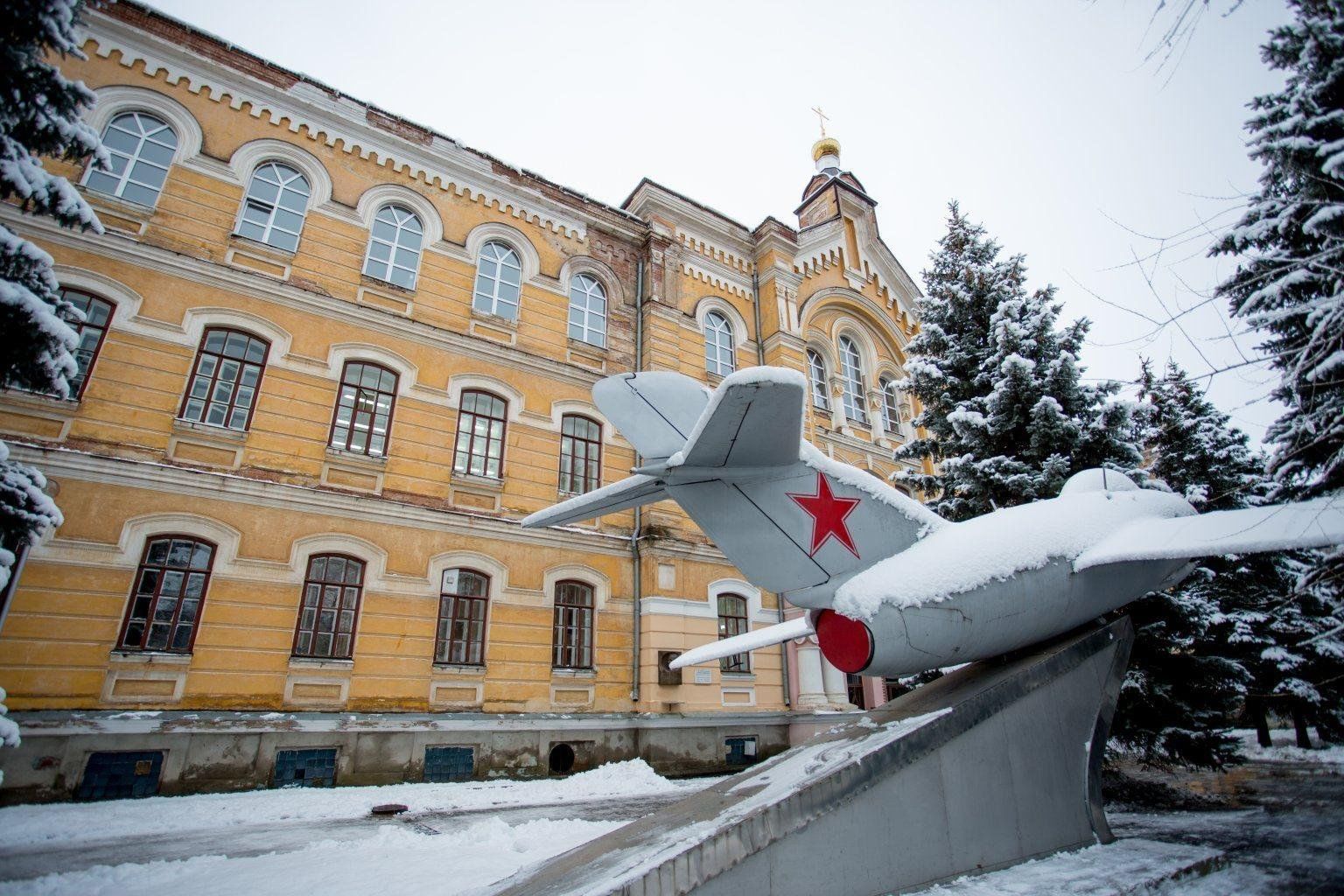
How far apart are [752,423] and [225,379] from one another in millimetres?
10346

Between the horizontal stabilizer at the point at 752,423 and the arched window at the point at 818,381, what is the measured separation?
13483 millimetres

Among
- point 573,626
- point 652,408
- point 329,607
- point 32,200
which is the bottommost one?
point 573,626

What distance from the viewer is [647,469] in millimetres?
4613

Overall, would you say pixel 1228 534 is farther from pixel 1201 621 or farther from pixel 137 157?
pixel 137 157

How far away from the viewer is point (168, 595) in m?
9.39

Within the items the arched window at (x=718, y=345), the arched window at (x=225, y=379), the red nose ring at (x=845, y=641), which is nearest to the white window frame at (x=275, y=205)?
the arched window at (x=225, y=379)

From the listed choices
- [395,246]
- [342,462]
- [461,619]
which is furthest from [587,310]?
[461,619]

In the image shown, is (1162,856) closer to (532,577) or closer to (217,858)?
(217,858)

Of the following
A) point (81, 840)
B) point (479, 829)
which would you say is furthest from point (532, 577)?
point (81, 840)

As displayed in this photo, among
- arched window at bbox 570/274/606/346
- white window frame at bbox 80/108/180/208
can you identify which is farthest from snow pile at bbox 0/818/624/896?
arched window at bbox 570/274/606/346

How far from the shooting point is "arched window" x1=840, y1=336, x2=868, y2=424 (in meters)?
18.9

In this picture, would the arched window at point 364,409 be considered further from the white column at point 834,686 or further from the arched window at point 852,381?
the arched window at point 852,381

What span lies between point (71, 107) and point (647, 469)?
496 centimetres

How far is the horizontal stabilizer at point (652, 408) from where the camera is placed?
4.80 metres
